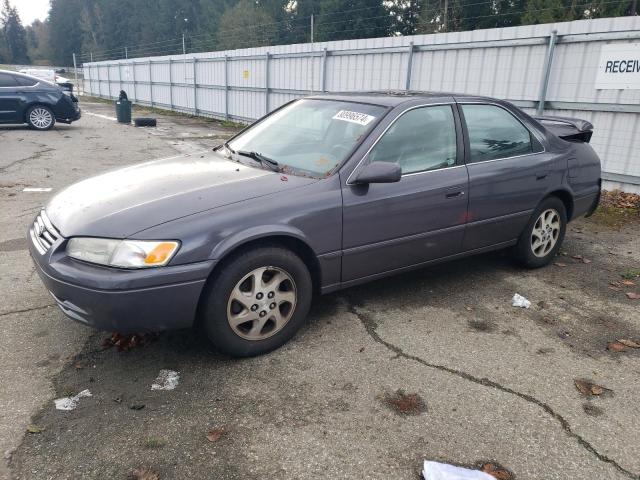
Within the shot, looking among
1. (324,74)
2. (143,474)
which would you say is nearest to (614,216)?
(143,474)

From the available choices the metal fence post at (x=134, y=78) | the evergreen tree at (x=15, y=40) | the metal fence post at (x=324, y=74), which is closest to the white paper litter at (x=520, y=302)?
the metal fence post at (x=324, y=74)

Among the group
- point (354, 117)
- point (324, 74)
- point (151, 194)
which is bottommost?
point (151, 194)

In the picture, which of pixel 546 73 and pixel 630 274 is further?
pixel 546 73

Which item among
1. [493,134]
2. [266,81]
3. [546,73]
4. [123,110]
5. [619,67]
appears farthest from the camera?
[123,110]

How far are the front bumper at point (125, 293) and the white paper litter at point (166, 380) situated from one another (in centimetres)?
33

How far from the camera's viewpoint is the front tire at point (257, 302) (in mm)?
2934

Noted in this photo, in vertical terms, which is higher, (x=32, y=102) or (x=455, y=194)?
(x=455, y=194)

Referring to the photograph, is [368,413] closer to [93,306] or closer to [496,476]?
[496,476]

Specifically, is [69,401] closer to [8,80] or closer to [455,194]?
[455,194]

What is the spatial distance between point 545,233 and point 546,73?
4429 mm

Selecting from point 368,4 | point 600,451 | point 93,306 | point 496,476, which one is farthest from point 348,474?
point 368,4

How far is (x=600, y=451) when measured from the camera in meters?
2.45

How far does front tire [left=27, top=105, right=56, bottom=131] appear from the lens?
1402 cm

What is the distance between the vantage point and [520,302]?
4.07m
